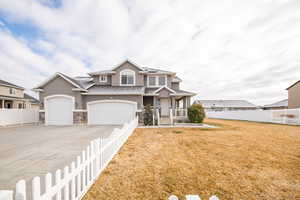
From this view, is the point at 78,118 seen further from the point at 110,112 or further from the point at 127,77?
the point at 127,77

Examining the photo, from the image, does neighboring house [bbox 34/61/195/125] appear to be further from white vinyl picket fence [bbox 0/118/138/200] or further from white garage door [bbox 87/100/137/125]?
white vinyl picket fence [bbox 0/118/138/200]

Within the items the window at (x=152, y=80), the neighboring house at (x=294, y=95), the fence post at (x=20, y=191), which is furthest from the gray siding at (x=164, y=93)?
the neighboring house at (x=294, y=95)

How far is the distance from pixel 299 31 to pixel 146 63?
57.0ft

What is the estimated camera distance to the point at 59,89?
43.4ft

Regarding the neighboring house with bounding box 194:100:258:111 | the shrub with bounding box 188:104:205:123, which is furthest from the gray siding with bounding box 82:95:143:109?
the neighboring house with bounding box 194:100:258:111

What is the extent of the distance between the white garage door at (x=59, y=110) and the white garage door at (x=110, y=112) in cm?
184

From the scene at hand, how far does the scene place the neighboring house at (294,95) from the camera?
2139 centimetres

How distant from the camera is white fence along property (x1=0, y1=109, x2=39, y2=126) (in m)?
12.4

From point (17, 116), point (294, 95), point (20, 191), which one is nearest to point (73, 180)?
point (20, 191)

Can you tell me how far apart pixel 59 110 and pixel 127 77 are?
7.91 metres

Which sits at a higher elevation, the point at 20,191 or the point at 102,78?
the point at 102,78

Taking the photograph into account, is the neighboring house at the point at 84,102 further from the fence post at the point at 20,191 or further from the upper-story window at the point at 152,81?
the fence post at the point at 20,191

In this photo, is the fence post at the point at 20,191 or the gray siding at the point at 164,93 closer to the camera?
the fence post at the point at 20,191

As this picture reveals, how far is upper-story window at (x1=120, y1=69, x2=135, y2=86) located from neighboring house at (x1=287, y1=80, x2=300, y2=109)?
87.8ft
